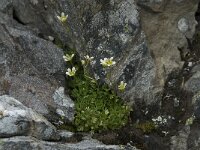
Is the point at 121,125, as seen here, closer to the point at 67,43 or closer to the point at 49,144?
the point at 49,144

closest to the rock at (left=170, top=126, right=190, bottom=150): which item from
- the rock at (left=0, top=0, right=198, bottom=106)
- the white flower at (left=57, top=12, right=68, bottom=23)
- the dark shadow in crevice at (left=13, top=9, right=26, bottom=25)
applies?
the rock at (left=0, top=0, right=198, bottom=106)

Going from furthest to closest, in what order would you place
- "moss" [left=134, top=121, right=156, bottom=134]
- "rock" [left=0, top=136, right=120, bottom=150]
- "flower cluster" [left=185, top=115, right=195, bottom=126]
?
"moss" [left=134, top=121, right=156, bottom=134] → "flower cluster" [left=185, top=115, right=195, bottom=126] → "rock" [left=0, top=136, right=120, bottom=150]

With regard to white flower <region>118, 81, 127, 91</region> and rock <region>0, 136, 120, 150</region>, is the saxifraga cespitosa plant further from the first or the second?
rock <region>0, 136, 120, 150</region>

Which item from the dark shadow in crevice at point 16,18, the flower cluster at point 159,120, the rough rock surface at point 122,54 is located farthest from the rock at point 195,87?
the dark shadow in crevice at point 16,18

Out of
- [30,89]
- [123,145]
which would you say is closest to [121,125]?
[123,145]

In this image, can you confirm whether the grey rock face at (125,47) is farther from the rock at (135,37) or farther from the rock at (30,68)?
the rock at (30,68)

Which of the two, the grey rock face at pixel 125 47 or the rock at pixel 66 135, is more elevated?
the grey rock face at pixel 125 47
